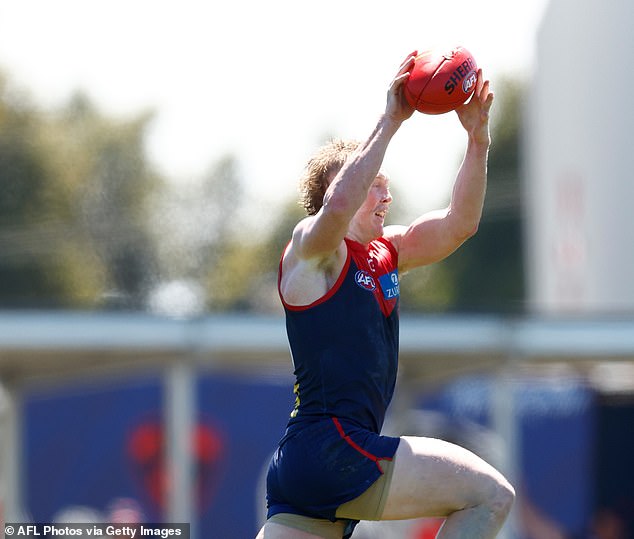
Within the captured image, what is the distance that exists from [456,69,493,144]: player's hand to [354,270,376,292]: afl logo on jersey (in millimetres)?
786

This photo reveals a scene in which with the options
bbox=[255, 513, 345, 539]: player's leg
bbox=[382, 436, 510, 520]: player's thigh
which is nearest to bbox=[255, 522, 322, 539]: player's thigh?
bbox=[255, 513, 345, 539]: player's leg

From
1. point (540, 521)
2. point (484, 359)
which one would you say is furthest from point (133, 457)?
point (484, 359)

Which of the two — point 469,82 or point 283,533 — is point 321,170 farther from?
point 283,533

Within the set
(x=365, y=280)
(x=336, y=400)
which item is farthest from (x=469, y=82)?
(x=336, y=400)

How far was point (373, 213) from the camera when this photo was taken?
6.00 m

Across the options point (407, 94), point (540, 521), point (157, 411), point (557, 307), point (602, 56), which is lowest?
point (540, 521)

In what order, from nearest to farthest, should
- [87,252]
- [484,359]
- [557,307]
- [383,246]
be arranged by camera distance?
1. [383,246]
2. [484,359]
3. [557,307]
4. [87,252]

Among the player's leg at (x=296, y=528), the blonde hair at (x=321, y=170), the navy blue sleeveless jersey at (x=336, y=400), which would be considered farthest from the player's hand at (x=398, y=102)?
the player's leg at (x=296, y=528)

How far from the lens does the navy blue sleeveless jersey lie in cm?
568

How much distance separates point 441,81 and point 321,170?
2.06 ft

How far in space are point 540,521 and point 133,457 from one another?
5.03 meters

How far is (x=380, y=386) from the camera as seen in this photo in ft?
19.1

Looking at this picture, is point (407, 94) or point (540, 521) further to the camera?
point (540, 521)

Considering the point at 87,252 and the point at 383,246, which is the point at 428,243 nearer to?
the point at 383,246
